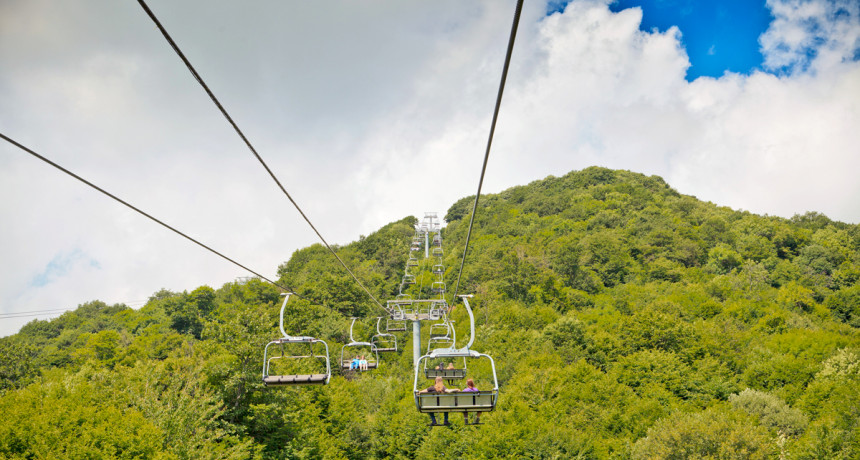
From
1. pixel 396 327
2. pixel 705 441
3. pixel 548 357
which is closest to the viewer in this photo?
pixel 705 441

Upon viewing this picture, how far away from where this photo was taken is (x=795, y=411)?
43375mm

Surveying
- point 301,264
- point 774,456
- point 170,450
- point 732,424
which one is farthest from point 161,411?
point 301,264

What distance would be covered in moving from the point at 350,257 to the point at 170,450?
272ft

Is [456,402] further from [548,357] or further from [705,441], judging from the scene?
[548,357]

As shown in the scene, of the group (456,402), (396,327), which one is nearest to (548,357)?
(396,327)

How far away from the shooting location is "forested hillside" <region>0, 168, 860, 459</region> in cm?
3241

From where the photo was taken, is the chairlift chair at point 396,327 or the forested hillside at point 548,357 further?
the forested hillside at point 548,357

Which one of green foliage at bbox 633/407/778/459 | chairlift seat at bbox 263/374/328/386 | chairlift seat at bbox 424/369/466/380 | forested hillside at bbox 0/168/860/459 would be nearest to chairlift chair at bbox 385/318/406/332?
chairlift seat at bbox 424/369/466/380

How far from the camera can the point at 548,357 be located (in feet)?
174

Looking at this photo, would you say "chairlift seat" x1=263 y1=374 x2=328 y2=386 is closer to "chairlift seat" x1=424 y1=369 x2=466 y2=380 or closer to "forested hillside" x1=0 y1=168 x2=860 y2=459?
"chairlift seat" x1=424 y1=369 x2=466 y2=380

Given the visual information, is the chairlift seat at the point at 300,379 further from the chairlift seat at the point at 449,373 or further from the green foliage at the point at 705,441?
the green foliage at the point at 705,441

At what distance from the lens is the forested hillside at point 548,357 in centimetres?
3241

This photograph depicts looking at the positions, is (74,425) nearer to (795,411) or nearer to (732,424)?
(732,424)

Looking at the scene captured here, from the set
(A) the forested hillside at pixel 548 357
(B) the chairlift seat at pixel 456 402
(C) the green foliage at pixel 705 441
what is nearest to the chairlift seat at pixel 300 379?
(B) the chairlift seat at pixel 456 402
